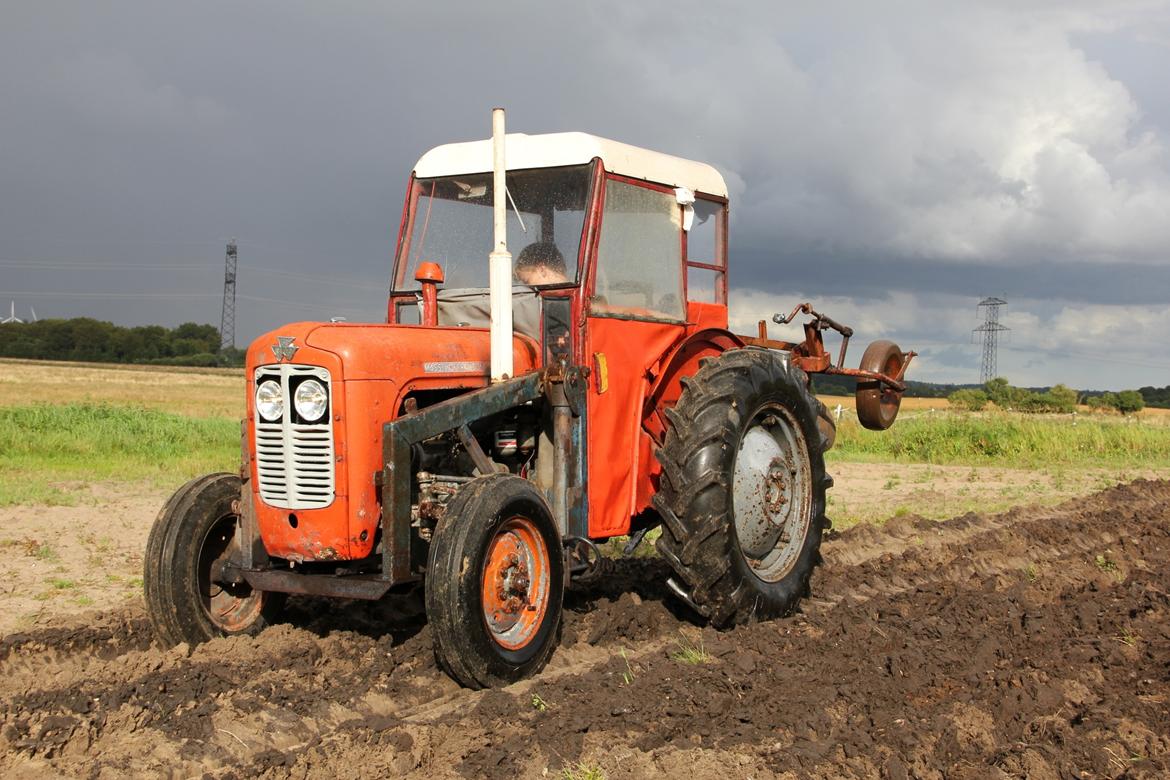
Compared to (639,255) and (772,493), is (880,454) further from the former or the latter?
(639,255)

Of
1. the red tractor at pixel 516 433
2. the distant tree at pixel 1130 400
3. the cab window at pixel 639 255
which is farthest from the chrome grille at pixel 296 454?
the distant tree at pixel 1130 400

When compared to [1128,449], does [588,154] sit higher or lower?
higher

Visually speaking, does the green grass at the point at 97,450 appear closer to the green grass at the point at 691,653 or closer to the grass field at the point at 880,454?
the grass field at the point at 880,454

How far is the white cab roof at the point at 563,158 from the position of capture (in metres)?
6.09

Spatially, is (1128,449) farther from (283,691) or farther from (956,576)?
(283,691)

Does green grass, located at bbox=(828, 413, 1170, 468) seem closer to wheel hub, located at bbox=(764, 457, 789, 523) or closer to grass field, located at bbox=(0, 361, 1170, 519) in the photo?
grass field, located at bbox=(0, 361, 1170, 519)

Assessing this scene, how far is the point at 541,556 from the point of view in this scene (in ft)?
17.5

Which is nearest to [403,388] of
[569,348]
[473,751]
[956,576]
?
[569,348]

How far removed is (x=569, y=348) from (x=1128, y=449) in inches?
670

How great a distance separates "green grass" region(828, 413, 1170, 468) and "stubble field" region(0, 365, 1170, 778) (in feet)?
33.9

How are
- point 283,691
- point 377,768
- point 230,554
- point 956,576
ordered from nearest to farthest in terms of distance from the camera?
point 377,768, point 283,691, point 230,554, point 956,576

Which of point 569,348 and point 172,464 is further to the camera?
point 172,464

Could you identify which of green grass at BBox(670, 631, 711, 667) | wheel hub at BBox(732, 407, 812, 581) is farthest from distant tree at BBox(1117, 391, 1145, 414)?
green grass at BBox(670, 631, 711, 667)

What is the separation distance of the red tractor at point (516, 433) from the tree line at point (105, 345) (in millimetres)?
67861
